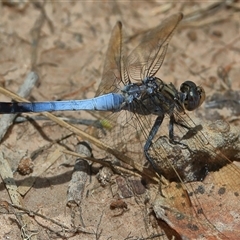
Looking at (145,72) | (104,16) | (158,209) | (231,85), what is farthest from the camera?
(104,16)

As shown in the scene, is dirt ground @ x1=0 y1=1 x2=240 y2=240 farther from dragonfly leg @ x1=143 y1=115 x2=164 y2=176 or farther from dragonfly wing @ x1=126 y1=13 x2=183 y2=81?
dragonfly wing @ x1=126 y1=13 x2=183 y2=81

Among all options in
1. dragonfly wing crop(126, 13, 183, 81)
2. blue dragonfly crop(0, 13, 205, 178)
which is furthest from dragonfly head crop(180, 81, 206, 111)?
dragonfly wing crop(126, 13, 183, 81)

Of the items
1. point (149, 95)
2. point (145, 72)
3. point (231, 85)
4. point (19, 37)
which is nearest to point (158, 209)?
point (149, 95)

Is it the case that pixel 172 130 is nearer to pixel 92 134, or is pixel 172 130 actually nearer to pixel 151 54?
pixel 92 134

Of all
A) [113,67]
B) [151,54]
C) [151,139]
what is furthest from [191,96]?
[113,67]

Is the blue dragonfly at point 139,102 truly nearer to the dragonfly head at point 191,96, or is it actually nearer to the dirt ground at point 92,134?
the dragonfly head at point 191,96

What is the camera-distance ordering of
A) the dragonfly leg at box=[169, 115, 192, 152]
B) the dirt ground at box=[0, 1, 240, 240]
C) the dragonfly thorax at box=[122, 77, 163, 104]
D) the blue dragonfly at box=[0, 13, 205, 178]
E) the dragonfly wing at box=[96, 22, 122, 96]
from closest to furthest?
the dirt ground at box=[0, 1, 240, 240] < the dragonfly leg at box=[169, 115, 192, 152] < the blue dragonfly at box=[0, 13, 205, 178] < the dragonfly thorax at box=[122, 77, 163, 104] < the dragonfly wing at box=[96, 22, 122, 96]

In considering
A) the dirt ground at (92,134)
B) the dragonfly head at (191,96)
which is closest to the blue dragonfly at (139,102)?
the dragonfly head at (191,96)

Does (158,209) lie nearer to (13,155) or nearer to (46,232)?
(46,232)
